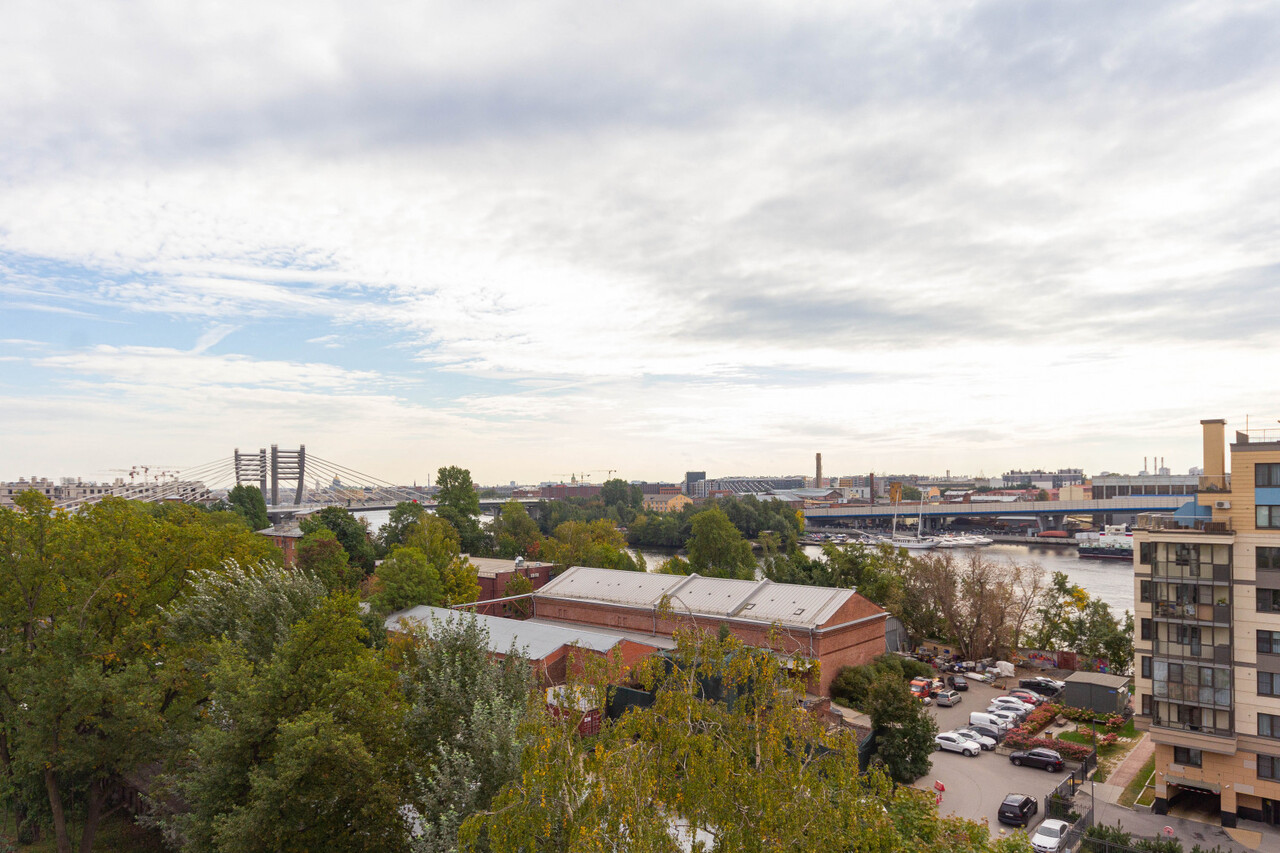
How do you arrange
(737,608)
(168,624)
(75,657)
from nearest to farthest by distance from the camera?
(75,657)
(168,624)
(737,608)

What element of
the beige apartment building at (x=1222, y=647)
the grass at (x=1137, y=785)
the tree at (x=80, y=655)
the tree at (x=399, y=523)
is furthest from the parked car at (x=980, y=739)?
the tree at (x=399, y=523)

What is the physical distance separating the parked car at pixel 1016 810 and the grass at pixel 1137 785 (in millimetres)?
4265

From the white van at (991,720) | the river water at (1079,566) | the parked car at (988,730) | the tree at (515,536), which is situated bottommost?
the river water at (1079,566)

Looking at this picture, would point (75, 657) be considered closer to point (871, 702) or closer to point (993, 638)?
point (871, 702)

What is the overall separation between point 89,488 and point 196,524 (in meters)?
159

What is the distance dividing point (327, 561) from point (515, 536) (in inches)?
1244

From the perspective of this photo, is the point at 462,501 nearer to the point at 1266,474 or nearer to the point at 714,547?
the point at 714,547

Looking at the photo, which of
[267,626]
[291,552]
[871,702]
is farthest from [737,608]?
[291,552]

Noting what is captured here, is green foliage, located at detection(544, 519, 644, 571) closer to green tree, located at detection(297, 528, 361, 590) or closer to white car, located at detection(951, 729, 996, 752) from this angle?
green tree, located at detection(297, 528, 361, 590)

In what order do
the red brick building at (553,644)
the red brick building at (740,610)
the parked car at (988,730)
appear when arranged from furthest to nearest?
the red brick building at (740,610)
the red brick building at (553,644)
the parked car at (988,730)

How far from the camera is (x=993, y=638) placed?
136ft

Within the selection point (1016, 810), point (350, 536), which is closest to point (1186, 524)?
point (1016, 810)

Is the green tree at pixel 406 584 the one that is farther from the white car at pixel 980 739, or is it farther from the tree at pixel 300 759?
the white car at pixel 980 739

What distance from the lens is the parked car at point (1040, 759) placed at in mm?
26016
